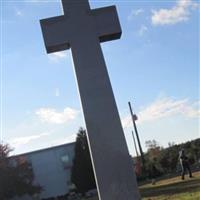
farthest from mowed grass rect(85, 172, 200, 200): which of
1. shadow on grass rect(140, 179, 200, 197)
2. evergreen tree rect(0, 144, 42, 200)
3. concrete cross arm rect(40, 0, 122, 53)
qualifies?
evergreen tree rect(0, 144, 42, 200)

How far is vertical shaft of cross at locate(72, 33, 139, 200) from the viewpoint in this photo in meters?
7.32

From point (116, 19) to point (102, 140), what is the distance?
2.24 metres

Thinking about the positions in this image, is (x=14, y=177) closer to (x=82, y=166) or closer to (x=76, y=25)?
(x=82, y=166)

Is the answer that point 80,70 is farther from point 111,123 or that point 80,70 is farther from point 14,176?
point 14,176

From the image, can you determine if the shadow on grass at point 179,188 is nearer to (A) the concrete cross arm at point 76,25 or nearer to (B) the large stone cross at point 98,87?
(B) the large stone cross at point 98,87

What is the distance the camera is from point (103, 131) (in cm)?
746

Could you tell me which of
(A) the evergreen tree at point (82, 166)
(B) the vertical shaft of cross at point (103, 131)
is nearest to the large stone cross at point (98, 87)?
(B) the vertical shaft of cross at point (103, 131)

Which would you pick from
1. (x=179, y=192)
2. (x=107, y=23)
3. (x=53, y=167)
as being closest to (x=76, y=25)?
(x=107, y=23)

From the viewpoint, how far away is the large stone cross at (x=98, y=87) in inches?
289

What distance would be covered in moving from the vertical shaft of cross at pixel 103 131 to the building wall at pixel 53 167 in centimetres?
4058

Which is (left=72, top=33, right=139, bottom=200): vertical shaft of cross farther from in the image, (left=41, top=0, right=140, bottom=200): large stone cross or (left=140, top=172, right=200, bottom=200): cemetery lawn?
(left=140, top=172, right=200, bottom=200): cemetery lawn

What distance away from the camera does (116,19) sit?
8.41 m

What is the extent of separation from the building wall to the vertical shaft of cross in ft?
133

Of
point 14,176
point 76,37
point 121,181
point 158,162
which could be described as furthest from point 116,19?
point 158,162
